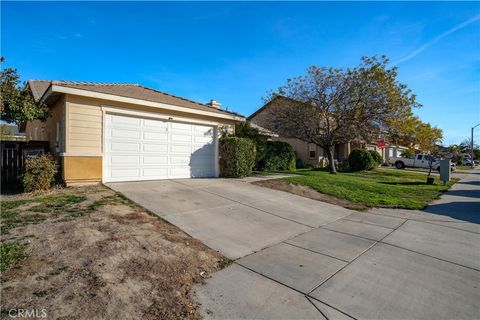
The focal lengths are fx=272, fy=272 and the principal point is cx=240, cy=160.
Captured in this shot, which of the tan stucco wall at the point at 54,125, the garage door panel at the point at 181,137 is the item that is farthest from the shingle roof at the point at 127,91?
the garage door panel at the point at 181,137

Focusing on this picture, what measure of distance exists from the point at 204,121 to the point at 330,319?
9.74 metres

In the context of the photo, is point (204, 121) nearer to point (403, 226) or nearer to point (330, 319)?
point (403, 226)

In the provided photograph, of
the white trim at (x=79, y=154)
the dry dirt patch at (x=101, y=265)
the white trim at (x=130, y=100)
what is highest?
the white trim at (x=130, y=100)

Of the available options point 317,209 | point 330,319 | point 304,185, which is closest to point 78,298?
point 330,319

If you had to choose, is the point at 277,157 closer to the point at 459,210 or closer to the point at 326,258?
the point at 459,210

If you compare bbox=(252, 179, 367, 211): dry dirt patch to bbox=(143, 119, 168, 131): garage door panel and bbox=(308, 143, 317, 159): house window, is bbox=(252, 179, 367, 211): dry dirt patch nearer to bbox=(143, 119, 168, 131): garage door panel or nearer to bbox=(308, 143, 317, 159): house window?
bbox=(143, 119, 168, 131): garage door panel

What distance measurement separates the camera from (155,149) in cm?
1014

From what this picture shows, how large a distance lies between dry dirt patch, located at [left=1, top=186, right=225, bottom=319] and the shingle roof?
4.70m

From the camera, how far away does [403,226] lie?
6.29m

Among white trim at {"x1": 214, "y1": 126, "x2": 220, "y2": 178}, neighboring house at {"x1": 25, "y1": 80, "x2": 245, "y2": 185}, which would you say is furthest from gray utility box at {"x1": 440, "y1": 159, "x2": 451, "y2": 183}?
white trim at {"x1": 214, "y1": 126, "x2": 220, "y2": 178}

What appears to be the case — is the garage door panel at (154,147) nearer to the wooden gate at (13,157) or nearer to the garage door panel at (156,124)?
the garage door panel at (156,124)

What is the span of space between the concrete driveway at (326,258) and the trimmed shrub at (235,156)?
145 inches

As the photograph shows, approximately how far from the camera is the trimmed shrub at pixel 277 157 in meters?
17.9

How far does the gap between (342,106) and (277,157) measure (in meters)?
5.21
